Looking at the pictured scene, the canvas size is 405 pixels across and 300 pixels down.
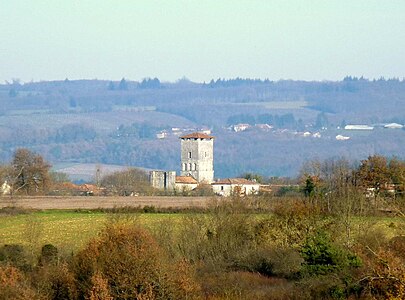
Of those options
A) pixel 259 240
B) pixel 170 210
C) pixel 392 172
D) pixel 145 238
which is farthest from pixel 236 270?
pixel 392 172

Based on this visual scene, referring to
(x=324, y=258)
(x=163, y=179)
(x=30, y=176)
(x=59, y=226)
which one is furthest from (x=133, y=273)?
(x=163, y=179)

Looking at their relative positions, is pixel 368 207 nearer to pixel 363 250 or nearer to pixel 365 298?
pixel 363 250

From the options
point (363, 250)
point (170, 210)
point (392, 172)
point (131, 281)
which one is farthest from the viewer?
point (392, 172)

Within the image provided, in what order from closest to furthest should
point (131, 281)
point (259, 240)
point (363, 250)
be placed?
point (131, 281)
point (363, 250)
point (259, 240)

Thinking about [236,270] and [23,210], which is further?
[23,210]

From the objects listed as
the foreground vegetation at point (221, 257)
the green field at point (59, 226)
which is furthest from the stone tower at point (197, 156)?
the foreground vegetation at point (221, 257)

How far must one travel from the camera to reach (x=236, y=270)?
29000 mm

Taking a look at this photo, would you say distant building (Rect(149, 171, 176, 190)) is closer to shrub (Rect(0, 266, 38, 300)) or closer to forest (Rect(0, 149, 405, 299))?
forest (Rect(0, 149, 405, 299))

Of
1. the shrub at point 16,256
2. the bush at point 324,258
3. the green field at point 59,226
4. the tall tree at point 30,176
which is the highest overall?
the bush at point 324,258

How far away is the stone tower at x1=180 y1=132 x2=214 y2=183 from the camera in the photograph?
124m

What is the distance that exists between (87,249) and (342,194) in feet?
53.8

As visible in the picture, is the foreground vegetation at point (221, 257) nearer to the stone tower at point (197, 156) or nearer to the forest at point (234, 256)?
the forest at point (234, 256)

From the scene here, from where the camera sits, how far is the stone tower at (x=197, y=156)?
408 ft

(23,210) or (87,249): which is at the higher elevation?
(87,249)
